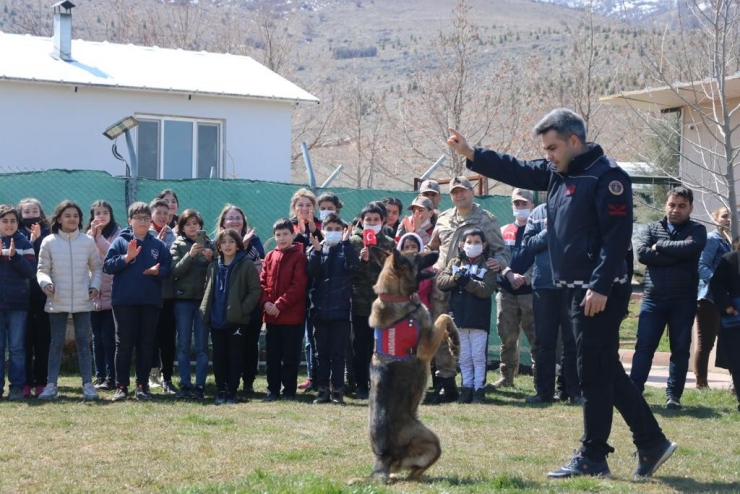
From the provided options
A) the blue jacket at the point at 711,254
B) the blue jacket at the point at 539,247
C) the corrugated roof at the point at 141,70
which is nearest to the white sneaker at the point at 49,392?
the blue jacket at the point at 539,247

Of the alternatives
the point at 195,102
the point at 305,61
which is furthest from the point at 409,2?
the point at 195,102

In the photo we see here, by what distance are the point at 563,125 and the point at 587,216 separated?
0.60m

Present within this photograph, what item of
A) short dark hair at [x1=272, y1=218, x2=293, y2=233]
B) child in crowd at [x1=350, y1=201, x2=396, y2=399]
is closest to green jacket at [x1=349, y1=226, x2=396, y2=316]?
child in crowd at [x1=350, y1=201, x2=396, y2=399]

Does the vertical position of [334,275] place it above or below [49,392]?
above

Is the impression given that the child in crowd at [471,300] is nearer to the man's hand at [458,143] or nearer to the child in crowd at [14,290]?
the man's hand at [458,143]

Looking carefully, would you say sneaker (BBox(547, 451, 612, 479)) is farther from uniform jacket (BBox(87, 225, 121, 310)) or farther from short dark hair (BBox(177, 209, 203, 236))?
uniform jacket (BBox(87, 225, 121, 310))

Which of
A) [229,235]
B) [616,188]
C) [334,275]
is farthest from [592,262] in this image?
[229,235]

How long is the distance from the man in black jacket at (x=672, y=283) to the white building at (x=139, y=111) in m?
10.2

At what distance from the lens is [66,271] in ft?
32.5

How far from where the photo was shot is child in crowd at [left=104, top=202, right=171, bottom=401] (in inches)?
392

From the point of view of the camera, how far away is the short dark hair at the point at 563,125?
625 cm

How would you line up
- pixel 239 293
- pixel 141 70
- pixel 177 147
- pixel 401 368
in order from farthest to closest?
1. pixel 141 70
2. pixel 177 147
3. pixel 239 293
4. pixel 401 368

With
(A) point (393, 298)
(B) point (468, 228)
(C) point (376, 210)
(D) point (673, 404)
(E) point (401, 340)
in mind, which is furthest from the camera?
(B) point (468, 228)

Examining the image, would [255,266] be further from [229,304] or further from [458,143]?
[458,143]
